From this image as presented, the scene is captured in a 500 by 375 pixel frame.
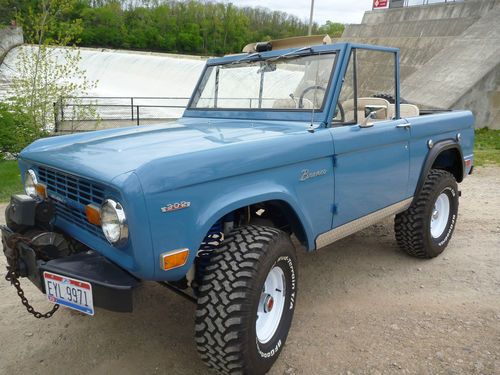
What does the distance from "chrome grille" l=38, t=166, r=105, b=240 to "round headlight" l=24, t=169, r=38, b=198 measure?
7 cm

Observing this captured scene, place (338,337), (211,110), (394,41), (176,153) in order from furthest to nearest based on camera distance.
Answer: (394,41) < (211,110) < (338,337) < (176,153)

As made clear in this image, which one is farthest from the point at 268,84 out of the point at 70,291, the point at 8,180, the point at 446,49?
the point at 446,49

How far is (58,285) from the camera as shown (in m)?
2.23

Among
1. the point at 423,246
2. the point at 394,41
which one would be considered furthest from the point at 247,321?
the point at 394,41

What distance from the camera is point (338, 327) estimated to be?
9.91 feet

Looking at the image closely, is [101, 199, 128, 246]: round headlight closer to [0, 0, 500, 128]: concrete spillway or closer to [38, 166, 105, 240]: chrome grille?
[38, 166, 105, 240]: chrome grille

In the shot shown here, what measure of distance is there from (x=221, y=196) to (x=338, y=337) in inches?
53.7

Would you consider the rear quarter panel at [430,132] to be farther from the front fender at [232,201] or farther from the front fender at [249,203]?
the front fender at [249,203]

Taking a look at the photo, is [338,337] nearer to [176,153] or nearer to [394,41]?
[176,153]

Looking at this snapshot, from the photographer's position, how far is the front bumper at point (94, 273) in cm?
209

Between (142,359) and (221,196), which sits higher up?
(221,196)

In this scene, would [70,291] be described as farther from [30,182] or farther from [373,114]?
[373,114]

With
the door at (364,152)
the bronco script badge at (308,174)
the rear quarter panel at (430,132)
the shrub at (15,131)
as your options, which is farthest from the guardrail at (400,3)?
the bronco script badge at (308,174)

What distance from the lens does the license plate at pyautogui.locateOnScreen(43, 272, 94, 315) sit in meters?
2.15
